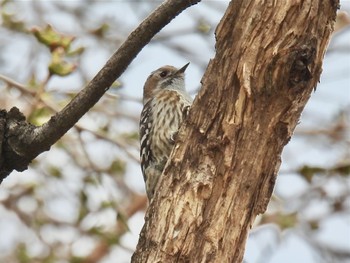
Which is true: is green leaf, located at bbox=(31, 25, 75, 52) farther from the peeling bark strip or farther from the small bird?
the peeling bark strip

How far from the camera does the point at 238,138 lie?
3.24 metres

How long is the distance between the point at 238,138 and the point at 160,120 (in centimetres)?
216

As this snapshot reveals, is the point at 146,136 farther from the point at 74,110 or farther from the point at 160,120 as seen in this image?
the point at 74,110

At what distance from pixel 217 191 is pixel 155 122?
221 cm

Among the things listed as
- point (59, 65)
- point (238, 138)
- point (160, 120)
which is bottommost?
point (238, 138)

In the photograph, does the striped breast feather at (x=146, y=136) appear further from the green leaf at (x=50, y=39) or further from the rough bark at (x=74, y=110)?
the rough bark at (x=74, y=110)

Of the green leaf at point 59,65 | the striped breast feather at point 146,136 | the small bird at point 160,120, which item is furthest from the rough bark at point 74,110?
the striped breast feather at point 146,136

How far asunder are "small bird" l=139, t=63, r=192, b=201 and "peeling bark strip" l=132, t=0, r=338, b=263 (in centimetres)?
143

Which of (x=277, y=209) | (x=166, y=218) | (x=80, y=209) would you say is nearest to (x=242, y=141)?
(x=166, y=218)

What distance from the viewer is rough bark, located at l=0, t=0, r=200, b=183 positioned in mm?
3408

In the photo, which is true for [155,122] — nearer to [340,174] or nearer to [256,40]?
[340,174]

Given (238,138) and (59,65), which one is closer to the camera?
(238,138)

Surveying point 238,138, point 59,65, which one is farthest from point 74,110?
point 59,65

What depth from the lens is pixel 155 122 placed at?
5387mm
